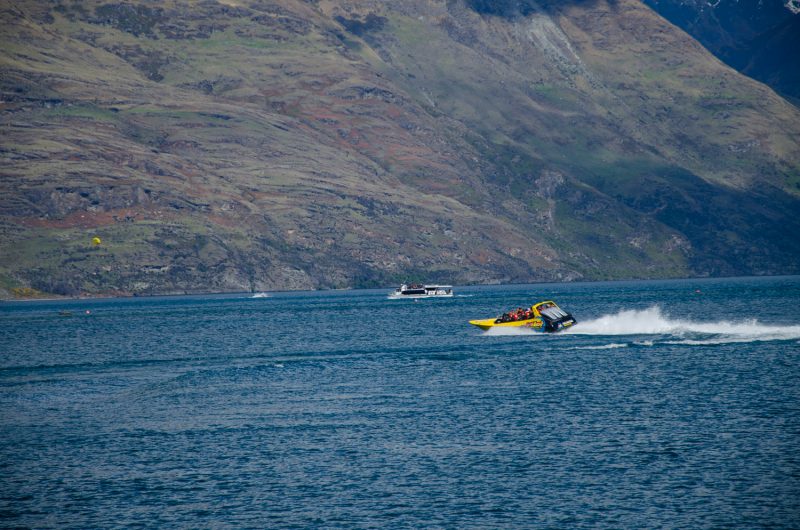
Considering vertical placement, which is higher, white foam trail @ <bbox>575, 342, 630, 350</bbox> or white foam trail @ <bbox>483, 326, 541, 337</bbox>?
white foam trail @ <bbox>575, 342, 630, 350</bbox>

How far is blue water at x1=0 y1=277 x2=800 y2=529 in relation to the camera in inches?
2068

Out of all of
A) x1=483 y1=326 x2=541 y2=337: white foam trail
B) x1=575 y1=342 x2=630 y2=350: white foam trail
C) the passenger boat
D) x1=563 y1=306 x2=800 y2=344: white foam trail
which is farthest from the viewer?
x1=483 y1=326 x2=541 y2=337: white foam trail

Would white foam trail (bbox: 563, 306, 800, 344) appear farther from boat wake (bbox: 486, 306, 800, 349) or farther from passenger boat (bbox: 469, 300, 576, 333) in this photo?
passenger boat (bbox: 469, 300, 576, 333)

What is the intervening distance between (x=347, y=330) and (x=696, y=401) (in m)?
103

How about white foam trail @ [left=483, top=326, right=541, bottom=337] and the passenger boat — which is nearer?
the passenger boat

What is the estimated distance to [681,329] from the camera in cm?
13888

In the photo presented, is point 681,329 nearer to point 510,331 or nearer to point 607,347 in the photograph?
point 607,347

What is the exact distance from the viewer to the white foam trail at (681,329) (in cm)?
12475

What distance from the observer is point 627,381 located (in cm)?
9138

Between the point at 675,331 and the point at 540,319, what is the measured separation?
1761 centimetres

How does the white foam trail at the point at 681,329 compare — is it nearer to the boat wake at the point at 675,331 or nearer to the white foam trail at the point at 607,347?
the boat wake at the point at 675,331

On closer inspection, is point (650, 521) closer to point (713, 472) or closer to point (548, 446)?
point (713, 472)

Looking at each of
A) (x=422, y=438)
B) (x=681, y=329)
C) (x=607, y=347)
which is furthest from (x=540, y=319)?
(x=422, y=438)

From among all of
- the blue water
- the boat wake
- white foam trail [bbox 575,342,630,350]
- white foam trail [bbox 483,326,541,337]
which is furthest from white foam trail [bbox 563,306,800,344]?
white foam trail [bbox 575,342,630,350]
